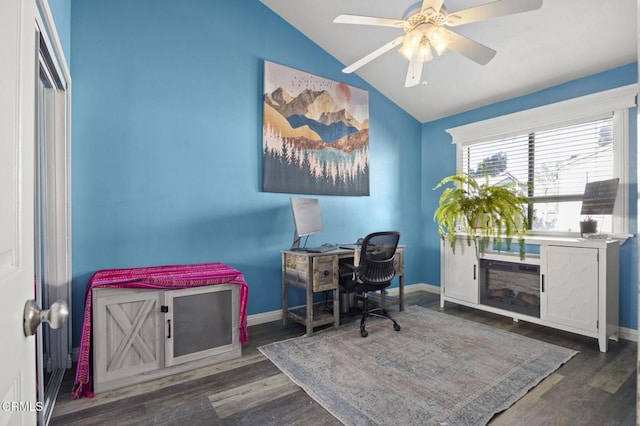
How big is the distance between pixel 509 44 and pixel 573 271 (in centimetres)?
221

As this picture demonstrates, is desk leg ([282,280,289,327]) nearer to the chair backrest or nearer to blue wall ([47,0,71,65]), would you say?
the chair backrest

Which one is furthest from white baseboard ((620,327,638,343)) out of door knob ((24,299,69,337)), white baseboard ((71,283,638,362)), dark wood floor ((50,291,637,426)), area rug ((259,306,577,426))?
door knob ((24,299,69,337))

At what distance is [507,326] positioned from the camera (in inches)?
130

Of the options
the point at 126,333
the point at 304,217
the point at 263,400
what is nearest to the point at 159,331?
Result: the point at 126,333

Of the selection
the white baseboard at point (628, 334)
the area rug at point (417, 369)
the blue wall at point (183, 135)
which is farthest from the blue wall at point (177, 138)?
the white baseboard at point (628, 334)

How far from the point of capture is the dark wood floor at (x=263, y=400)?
182 centimetres

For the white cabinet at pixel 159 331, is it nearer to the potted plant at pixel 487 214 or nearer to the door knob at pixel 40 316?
the door knob at pixel 40 316

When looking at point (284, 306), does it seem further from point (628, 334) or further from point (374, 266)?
point (628, 334)

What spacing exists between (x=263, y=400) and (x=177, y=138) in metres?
2.24

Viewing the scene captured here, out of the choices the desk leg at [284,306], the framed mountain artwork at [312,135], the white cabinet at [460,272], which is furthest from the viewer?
the white cabinet at [460,272]

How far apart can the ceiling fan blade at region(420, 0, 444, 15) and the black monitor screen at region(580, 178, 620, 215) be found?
7.85ft

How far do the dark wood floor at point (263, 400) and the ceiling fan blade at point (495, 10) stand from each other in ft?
7.60

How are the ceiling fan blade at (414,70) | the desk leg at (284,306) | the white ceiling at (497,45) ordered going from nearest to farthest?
the ceiling fan blade at (414,70) → the white ceiling at (497,45) → the desk leg at (284,306)

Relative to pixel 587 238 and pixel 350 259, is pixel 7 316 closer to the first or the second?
pixel 350 259
